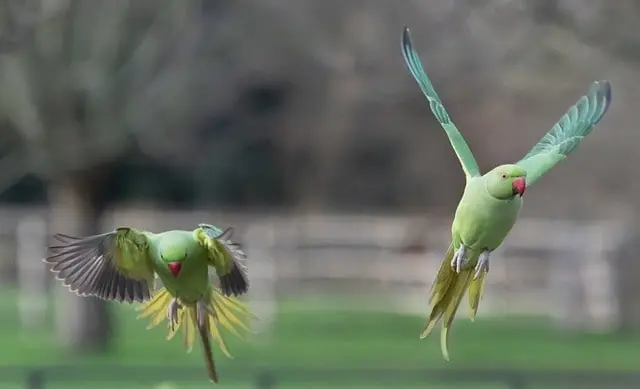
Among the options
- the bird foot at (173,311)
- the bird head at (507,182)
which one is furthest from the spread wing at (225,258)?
the bird head at (507,182)

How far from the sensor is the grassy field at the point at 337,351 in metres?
9.52

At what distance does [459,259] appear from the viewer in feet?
7.27

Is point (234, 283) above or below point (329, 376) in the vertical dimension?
above

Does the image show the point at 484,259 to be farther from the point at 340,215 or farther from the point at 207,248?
the point at 340,215

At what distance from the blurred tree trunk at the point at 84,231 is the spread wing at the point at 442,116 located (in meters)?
8.80

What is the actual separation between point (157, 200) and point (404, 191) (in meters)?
4.41

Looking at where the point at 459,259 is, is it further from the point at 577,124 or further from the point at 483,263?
the point at 577,124

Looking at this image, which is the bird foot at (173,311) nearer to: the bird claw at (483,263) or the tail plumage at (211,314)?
the tail plumage at (211,314)

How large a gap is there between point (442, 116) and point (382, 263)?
14032 millimetres

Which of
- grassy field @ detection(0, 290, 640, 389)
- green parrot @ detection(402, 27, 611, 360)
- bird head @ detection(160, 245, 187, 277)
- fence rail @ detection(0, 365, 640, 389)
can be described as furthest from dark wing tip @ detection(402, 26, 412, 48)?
grassy field @ detection(0, 290, 640, 389)

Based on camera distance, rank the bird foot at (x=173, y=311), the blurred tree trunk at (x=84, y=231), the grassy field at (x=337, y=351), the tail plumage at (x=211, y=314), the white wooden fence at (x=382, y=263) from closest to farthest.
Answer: the bird foot at (x=173, y=311) < the tail plumage at (x=211, y=314) < the grassy field at (x=337, y=351) < the blurred tree trunk at (x=84, y=231) < the white wooden fence at (x=382, y=263)

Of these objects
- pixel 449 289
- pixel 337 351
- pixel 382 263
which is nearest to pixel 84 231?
pixel 337 351

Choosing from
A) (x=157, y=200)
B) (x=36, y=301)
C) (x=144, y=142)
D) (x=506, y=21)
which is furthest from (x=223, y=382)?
(x=157, y=200)

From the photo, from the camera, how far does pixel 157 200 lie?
1919 cm
